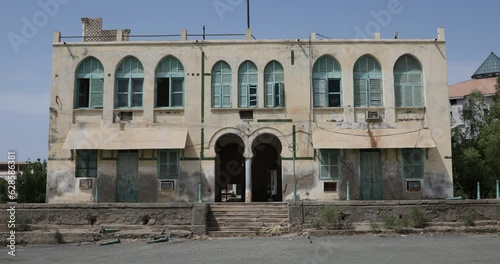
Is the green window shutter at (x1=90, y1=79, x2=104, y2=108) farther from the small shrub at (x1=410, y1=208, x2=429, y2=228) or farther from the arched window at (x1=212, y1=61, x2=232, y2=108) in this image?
the small shrub at (x1=410, y1=208, x2=429, y2=228)

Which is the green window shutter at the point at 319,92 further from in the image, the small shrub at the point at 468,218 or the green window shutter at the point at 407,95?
the small shrub at the point at 468,218

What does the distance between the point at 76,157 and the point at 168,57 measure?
574cm

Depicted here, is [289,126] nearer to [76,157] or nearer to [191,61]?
[191,61]

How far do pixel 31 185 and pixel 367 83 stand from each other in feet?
74.3

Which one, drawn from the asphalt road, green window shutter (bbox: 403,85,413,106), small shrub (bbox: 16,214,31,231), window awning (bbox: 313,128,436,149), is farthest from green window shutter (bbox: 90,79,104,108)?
green window shutter (bbox: 403,85,413,106)

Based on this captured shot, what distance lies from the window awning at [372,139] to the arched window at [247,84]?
10.00 feet

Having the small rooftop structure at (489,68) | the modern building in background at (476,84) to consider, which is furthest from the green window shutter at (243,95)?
the small rooftop structure at (489,68)

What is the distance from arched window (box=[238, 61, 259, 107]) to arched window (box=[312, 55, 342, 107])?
2.54 meters

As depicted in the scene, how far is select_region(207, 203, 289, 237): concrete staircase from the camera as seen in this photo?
17.9 m


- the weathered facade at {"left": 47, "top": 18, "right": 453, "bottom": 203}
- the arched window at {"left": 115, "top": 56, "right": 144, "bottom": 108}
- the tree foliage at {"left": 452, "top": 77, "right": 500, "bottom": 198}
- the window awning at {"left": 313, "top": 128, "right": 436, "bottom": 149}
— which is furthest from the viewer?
the tree foliage at {"left": 452, "top": 77, "right": 500, "bottom": 198}

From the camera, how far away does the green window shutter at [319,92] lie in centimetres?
2189

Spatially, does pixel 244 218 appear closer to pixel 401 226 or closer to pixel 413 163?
pixel 401 226

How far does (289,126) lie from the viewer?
70.7 ft

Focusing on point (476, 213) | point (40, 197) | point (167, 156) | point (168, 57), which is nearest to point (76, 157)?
point (167, 156)
